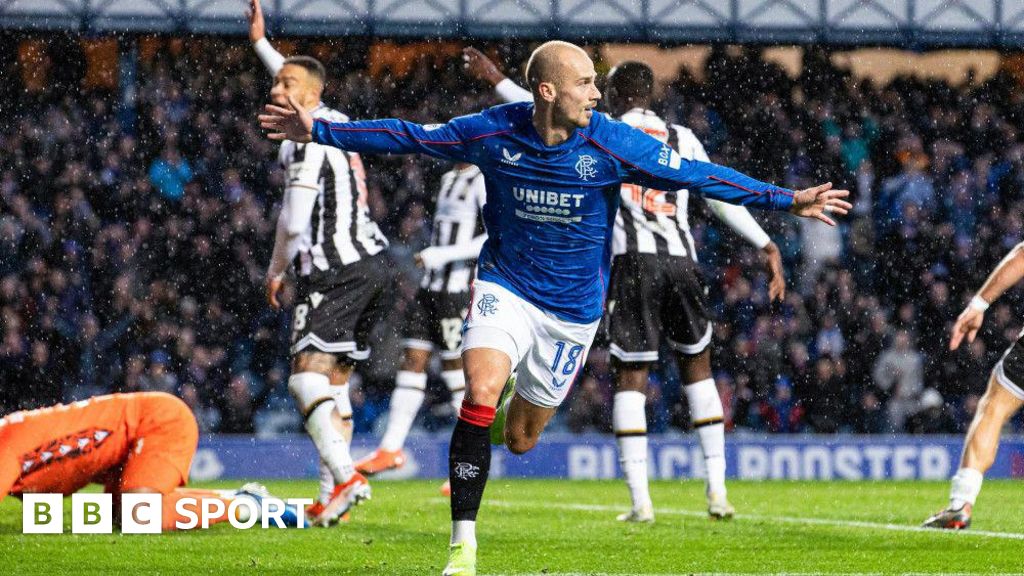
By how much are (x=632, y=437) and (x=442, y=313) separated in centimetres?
305

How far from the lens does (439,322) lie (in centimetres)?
1137

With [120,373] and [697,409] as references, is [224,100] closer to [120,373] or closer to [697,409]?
[120,373]

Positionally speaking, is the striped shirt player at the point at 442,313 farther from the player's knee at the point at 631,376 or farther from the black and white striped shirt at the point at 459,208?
the player's knee at the point at 631,376

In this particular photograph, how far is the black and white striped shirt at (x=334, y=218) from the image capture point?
8.75 metres

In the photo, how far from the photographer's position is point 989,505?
10.1 metres

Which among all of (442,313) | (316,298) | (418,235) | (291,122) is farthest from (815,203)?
(418,235)

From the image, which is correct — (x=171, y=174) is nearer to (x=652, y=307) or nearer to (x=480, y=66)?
(x=480, y=66)

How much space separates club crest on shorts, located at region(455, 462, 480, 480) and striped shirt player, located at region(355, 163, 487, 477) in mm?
5333

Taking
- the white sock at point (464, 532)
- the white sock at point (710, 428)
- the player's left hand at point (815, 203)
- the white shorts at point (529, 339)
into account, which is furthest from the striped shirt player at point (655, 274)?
the white sock at point (464, 532)

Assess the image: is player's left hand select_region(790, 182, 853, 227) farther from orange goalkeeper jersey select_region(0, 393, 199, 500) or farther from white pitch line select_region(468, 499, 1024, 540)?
orange goalkeeper jersey select_region(0, 393, 199, 500)

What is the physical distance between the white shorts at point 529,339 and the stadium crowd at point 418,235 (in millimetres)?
9043

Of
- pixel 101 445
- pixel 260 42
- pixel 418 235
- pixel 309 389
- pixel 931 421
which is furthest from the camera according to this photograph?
pixel 418 235

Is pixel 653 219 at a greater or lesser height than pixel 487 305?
greater

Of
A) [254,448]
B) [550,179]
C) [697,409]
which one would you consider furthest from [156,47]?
[550,179]
